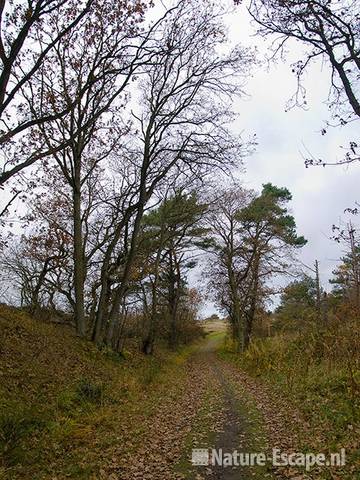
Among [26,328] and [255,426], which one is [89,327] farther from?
[255,426]

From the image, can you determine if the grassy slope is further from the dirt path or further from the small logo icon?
the small logo icon

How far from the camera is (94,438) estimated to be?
7.37 meters

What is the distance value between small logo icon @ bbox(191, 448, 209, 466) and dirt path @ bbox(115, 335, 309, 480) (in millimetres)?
82

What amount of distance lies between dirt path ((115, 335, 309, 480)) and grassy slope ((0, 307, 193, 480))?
0.44 metres

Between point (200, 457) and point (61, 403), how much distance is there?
3676 mm

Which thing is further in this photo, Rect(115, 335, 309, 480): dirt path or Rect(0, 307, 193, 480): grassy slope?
Rect(0, 307, 193, 480): grassy slope

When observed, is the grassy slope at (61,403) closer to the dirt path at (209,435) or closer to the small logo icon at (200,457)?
the dirt path at (209,435)

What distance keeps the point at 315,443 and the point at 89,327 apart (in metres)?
18.7

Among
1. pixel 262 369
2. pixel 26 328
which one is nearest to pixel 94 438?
pixel 26 328

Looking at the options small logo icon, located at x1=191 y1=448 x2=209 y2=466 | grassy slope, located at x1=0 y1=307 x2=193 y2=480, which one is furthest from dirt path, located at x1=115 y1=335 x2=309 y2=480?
grassy slope, located at x1=0 y1=307 x2=193 y2=480

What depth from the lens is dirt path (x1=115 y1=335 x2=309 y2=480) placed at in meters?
5.83

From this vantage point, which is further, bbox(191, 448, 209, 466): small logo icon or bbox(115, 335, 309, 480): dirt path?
bbox(191, 448, 209, 466): small logo icon

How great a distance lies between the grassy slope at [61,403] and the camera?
241 inches

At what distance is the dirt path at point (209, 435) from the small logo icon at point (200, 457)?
8 cm
